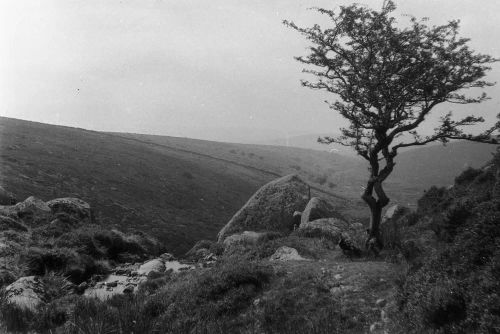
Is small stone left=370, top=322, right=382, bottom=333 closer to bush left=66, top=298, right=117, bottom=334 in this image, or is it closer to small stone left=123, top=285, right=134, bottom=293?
bush left=66, top=298, right=117, bottom=334

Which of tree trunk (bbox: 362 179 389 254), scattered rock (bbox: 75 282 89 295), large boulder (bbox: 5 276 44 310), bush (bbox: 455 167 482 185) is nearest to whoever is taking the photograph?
large boulder (bbox: 5 276 44 310)

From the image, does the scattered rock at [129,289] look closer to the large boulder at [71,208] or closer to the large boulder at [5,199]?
the large boulder at [71,208]

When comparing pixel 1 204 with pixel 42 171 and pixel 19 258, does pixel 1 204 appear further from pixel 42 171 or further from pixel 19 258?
pixel 42 171

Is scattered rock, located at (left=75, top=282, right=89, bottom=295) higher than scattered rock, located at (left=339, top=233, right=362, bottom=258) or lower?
lower

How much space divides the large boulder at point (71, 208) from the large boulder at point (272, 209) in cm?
1002

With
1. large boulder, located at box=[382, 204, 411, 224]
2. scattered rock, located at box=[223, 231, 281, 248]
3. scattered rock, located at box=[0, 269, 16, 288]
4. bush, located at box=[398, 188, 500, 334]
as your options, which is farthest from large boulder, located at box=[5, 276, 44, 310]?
large boulder, located at box=[382, 204, 411, 224]

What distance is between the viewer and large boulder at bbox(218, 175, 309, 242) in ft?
93.6

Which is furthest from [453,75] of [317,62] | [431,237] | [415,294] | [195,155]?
[195,155]

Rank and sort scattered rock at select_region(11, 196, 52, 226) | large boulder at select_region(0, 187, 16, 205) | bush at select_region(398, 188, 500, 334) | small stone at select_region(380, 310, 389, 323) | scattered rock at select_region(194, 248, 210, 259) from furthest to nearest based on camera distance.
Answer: large boulder at select_region(0, 187, 16, 205), scattered rock at select_region(194, 248, 210, 259), scattered rock at select_region(11, 196, 52, 226), small stone at select_region(380, 310, 389, 323), bush at select_region(398, 188, 500, 334)

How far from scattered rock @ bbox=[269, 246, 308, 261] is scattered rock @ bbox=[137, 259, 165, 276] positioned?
636 cm

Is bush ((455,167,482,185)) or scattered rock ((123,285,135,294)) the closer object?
scattered rock ((123,285,135,294))

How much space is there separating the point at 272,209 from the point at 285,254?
12408mm

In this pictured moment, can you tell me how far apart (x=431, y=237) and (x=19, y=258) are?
18236 millimetres

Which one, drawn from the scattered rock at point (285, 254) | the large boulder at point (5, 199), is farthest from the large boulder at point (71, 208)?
the scattered rock at point (285, 254)
